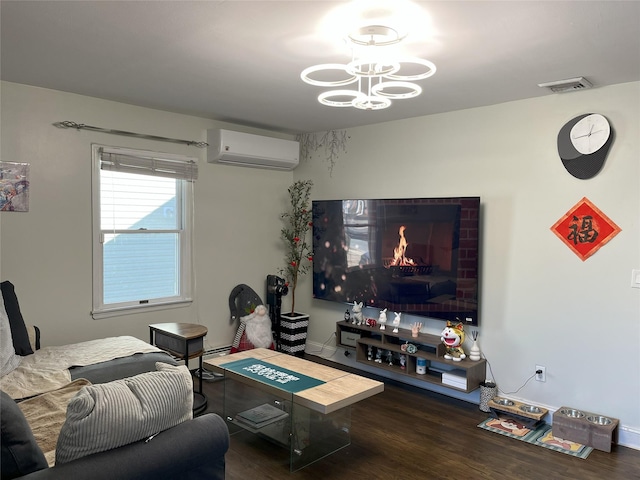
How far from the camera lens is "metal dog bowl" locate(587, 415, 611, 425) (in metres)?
3.22

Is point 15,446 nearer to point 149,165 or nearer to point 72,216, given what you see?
point 72,216

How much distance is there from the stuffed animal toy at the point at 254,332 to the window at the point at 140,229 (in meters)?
0.62

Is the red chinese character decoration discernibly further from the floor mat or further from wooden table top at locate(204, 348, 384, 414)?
wooden table top at locate(204, 348, 384, 414)

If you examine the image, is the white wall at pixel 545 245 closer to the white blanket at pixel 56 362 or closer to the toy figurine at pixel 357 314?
the toy figurine at pixel 357 314

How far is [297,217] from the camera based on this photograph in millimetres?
5266

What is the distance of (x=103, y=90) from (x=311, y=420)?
2.89 meters

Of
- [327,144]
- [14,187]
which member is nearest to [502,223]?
[327,144]

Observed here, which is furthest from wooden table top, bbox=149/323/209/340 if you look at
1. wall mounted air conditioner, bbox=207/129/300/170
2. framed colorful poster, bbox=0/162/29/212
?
wall mounted air conditioner, bbox=207/129/300/170

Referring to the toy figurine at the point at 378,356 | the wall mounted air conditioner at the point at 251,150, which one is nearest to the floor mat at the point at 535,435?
the toy figurine at the point at 378,356

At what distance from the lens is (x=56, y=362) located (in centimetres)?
308

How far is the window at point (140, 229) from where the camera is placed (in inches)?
158

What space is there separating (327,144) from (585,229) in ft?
8.80

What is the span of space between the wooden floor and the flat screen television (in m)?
0.93

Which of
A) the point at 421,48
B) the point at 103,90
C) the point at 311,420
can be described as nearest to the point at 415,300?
the point at 311,420
